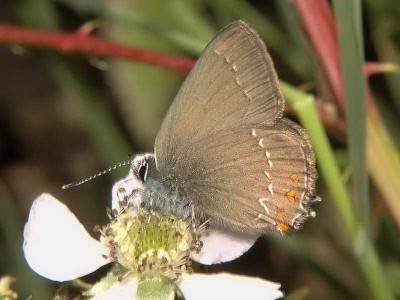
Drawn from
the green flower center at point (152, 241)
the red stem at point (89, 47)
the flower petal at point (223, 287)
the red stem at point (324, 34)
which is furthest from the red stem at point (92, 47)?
the flower petal at point (223, 287)

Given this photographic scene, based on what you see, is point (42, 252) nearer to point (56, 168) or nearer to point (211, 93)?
point (211, 93)

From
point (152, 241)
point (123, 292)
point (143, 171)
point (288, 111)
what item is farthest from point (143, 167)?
point (288, 111)

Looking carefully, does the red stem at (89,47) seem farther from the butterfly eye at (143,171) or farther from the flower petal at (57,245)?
the flower petal at (57,245)

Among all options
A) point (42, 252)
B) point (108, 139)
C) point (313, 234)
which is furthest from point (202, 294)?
point (313, 234)

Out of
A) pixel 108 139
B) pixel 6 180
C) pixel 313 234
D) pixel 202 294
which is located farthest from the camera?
pixel 6 180

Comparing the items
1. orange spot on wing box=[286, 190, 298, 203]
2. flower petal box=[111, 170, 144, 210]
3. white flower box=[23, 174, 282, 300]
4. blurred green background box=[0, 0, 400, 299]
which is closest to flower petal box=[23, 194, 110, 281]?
white flower box=[23, 174, 282, 300]

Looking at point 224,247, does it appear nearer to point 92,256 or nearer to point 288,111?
point 92,256
